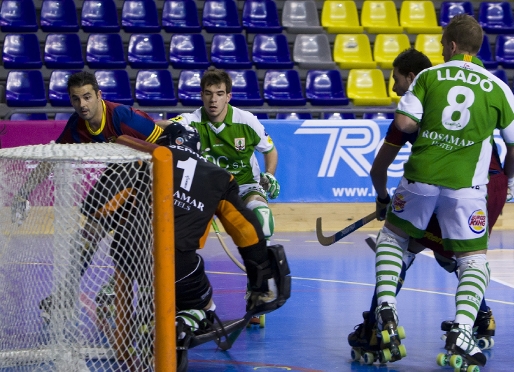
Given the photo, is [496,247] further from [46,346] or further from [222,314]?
[46,346]

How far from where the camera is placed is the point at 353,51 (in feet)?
39.9

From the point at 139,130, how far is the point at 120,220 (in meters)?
1.65

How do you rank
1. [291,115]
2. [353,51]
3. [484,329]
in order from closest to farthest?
[484,329]
[291,115]
[353,51]

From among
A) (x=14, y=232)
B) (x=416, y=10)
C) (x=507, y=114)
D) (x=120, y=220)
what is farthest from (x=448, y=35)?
(x=416, y=10)

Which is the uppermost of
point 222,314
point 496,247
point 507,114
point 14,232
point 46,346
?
point 507,114

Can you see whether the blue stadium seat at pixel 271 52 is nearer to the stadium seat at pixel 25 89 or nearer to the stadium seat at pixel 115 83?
the stadium seat at pixel 115 83

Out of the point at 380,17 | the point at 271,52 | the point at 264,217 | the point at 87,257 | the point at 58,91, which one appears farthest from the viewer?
the point at 380,17

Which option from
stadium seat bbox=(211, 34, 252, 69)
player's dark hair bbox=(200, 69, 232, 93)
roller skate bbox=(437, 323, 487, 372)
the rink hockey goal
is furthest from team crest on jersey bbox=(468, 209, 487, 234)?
stadium seat bbox=(211, 34, 252, 69)

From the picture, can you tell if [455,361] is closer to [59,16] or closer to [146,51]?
[146,51]

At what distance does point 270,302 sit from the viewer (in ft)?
13.3

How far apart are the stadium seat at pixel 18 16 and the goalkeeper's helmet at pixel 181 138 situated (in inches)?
297

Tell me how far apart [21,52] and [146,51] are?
1.55 m

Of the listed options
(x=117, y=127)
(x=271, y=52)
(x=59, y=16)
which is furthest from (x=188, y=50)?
(x=117, y=127)

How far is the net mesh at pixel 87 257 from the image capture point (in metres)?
3.39
